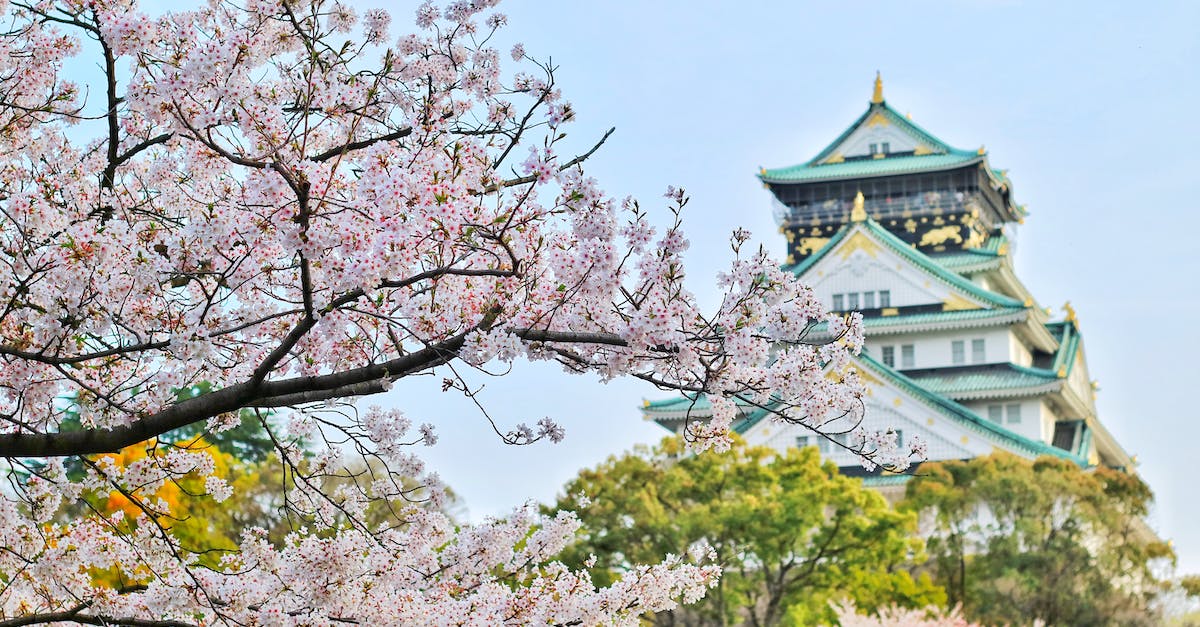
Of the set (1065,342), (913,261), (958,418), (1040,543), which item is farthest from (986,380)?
(1040,543)

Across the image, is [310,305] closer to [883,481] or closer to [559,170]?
[559,170]

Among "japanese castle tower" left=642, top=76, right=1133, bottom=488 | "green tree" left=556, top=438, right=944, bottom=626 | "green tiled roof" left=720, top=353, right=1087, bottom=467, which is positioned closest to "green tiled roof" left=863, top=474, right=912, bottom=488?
"japanese castle tower" left=642, top=76, right=1133, bottom=488

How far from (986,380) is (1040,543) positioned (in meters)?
15.3

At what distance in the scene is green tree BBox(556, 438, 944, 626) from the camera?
24.8 meters

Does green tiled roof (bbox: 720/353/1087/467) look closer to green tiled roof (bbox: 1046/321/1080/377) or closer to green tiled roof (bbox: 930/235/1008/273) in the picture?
green tiled roof (bbox: 1046/321/1080/377)

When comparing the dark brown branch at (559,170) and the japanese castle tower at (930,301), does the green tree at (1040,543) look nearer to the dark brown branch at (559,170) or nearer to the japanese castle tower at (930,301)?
the japanese castle tower at (930,301)

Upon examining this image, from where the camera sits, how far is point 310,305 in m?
5.49

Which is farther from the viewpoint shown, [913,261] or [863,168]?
[863,168]

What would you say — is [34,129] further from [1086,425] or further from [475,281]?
[1086,425]

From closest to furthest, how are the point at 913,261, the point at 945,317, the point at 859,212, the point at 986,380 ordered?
1. the point at 986,380
2. the point at 945,317
3. the point at 913,261
4. the point at 859,212

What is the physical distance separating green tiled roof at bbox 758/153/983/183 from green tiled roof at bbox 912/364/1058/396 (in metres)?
7.06

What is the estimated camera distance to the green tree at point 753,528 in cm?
2483

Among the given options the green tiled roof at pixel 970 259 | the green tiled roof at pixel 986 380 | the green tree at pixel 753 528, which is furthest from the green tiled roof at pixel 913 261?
the green tree at pixel 753 528

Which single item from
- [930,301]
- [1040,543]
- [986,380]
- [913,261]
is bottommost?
[1040,543]
